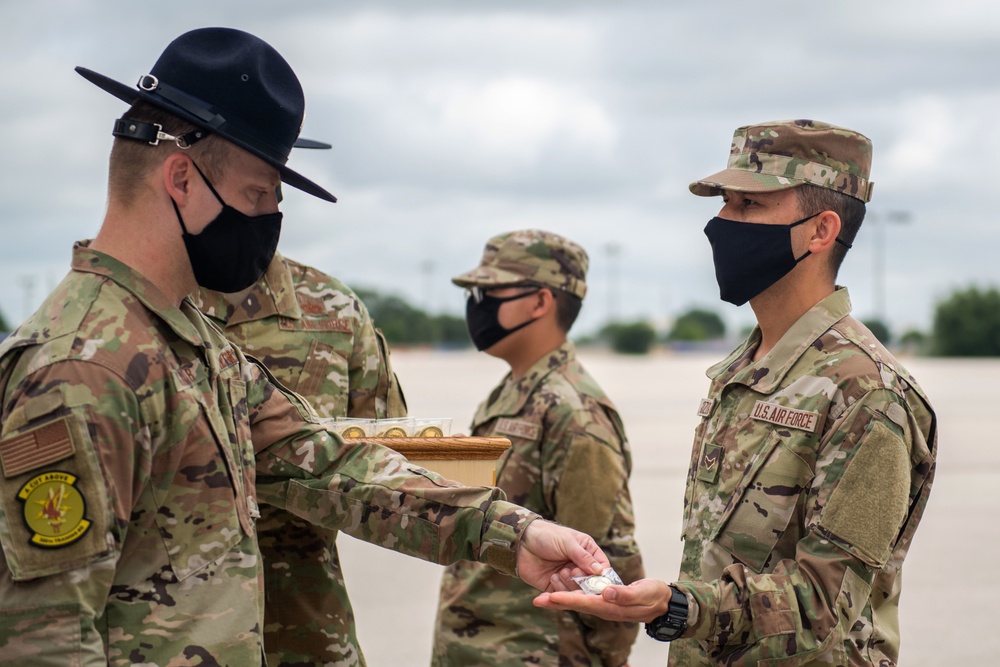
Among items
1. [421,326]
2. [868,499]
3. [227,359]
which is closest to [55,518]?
[227,359]

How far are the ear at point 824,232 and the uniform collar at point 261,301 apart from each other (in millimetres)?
1695

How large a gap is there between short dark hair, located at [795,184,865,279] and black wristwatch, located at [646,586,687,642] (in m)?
1.09

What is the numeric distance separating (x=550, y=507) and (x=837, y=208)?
1.84 metres

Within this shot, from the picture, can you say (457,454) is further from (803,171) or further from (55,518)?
(55,518)

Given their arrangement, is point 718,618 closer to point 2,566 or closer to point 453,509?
point 453,509

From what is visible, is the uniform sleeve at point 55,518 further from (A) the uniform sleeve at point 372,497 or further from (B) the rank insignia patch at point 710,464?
(B) the rank insignia patch at point 710,464

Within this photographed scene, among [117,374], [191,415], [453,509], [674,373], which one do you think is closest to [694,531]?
[453,509]

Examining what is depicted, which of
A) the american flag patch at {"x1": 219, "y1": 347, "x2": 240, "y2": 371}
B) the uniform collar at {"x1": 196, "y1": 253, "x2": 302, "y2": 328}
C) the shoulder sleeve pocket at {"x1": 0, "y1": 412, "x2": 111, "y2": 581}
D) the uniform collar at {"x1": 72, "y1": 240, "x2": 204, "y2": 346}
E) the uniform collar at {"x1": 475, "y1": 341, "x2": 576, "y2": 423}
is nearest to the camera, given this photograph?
the shoulder sleeve pocket at {"x1": 0, "y1": 412, "x2": 111, "y2": 581}

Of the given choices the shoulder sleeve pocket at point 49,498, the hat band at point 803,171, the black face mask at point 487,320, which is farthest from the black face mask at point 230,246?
the black face mask at point 487,320

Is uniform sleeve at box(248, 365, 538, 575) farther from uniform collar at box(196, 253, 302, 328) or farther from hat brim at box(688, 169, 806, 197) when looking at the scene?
hat brim at box(688, 169, 806, 197)

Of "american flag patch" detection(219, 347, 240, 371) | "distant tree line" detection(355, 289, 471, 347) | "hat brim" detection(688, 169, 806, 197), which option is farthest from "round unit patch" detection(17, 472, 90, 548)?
"distant tree line" detection(355, 289, 471, 347)

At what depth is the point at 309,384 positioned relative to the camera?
3889mm

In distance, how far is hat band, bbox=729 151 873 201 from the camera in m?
3.26

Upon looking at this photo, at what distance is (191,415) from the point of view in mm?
2506
